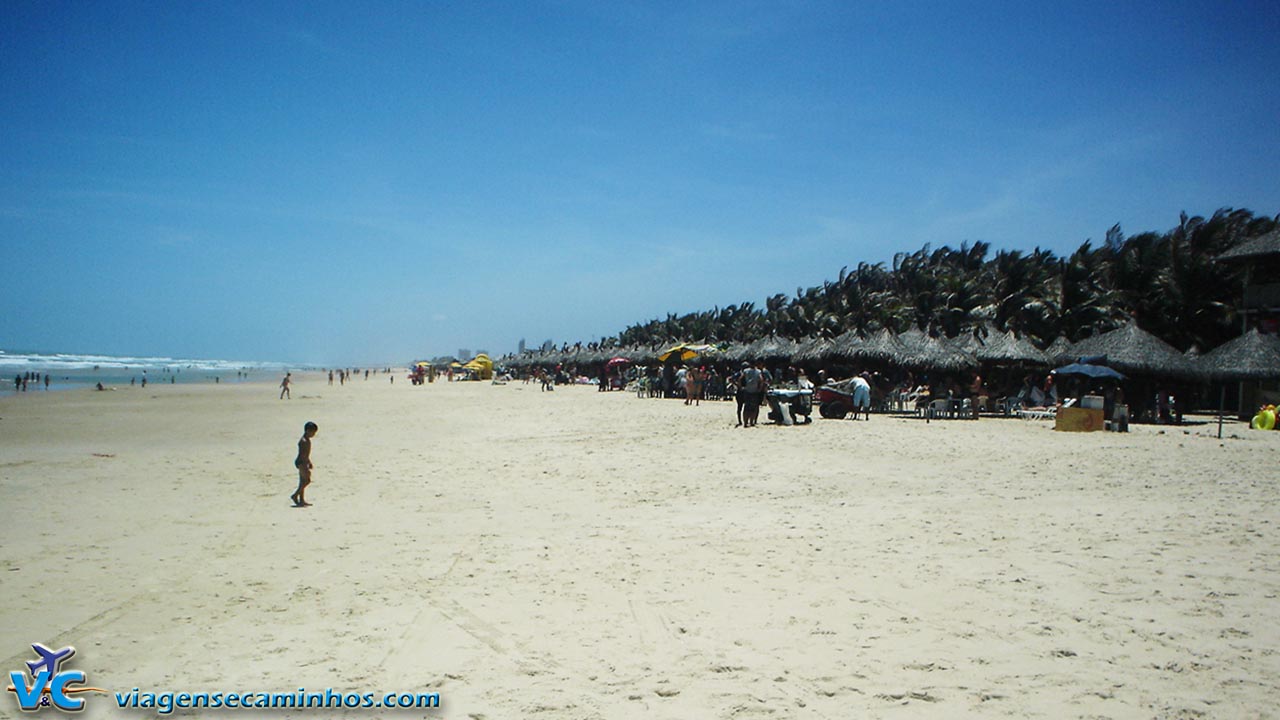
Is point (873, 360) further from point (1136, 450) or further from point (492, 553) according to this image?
point (492, 553)

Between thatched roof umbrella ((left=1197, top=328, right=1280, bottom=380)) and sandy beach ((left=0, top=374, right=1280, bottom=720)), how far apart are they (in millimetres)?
10430

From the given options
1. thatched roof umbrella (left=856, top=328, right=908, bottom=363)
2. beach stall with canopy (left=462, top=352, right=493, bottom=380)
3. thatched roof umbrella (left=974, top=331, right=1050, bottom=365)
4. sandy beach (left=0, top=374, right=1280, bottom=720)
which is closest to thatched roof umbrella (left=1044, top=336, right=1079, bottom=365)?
thatched roof umbrella (left=974, top=331, right=1050, bottom=365)

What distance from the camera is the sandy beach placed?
11.8 ft

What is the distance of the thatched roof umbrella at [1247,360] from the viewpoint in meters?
18.9

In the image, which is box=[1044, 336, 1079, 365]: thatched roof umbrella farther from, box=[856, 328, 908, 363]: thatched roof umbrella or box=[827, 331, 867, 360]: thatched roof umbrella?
box=[827, 331, 867, 360]: thatched roof umbrella

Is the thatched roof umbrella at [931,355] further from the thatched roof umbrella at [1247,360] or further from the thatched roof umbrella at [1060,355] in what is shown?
the thatched roof umbrella at [1247,360]

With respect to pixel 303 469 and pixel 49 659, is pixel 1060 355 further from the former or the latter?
pixel 49 659

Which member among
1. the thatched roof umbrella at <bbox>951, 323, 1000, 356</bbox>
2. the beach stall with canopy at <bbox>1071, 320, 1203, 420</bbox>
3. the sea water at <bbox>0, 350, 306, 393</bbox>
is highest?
the thatched roof umbrella at <bbox>951, 323, 1000, 356</bbox>

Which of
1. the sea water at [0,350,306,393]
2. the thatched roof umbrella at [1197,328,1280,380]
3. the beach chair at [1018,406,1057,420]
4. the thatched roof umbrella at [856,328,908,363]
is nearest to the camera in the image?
the thatched roof umbrella at [1197,328,1280,380]

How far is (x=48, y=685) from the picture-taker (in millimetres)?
3568

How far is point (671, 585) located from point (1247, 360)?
2093 centimetres

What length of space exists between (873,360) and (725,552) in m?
19.7

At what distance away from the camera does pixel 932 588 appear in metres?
5.00

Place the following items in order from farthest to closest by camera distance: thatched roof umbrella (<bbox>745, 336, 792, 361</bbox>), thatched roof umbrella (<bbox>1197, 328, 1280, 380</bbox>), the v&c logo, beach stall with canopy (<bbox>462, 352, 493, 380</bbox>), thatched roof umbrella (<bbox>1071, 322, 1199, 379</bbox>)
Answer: beach stall with canopy (<bbox>462, 352, 493, 380</bbox>), thatched roof umbrella (<bbox>745, 336, 792, 361</bbox>), thatched roof umbrella (<bbox>1071, 322, 1199, 379</bbox>), thatched roof umbrella (<bbox>1197, 328, 1280, 380</bbox>), the v&c logo
